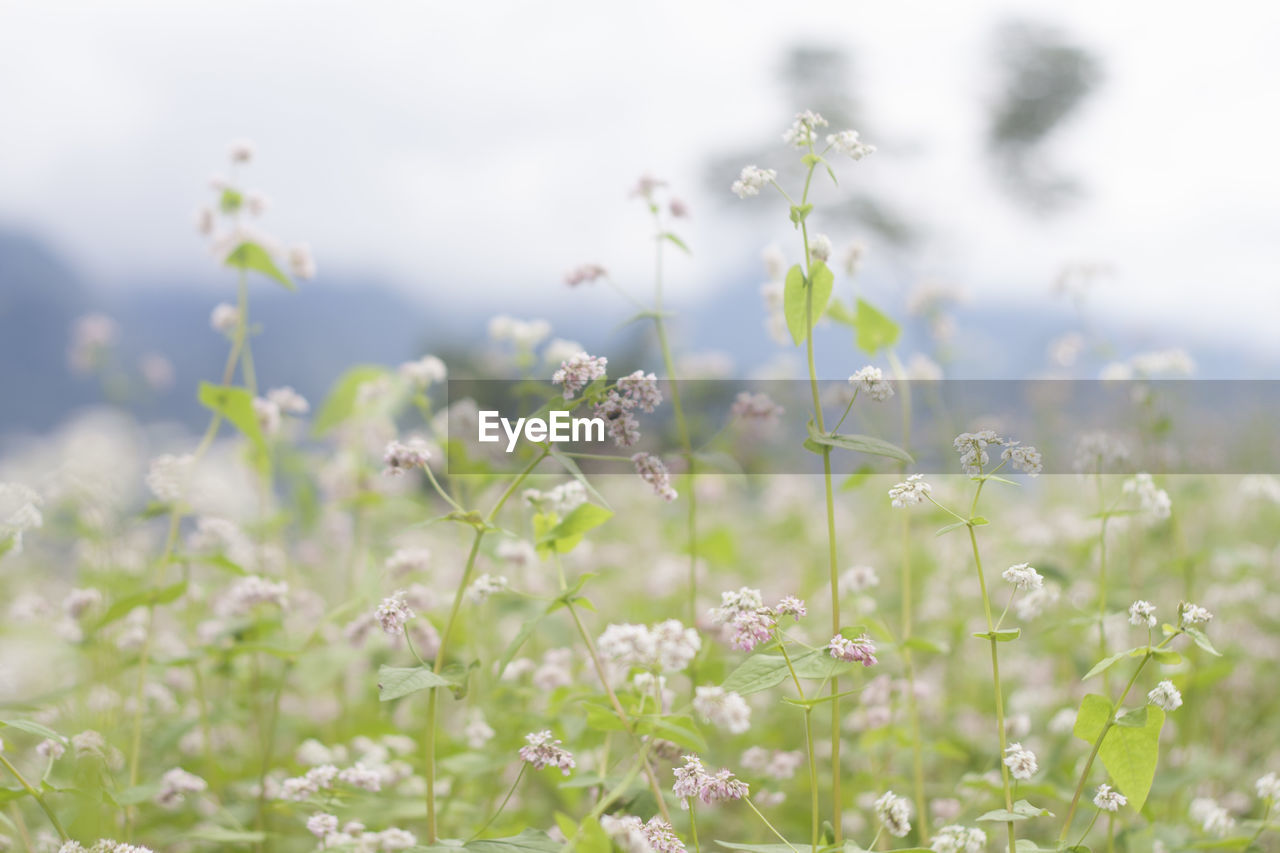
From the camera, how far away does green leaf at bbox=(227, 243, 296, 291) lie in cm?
132

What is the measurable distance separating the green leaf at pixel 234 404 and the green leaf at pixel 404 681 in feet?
1.89

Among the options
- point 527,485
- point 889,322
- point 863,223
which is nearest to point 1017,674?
point 889,322

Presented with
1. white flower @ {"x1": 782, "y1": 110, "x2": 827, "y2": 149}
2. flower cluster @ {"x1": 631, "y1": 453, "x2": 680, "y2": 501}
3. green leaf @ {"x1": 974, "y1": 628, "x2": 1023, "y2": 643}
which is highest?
white flower @ {"x1": 782, "y1": 110, "x2": 827, "y2": 149}

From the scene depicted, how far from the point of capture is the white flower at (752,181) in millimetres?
862

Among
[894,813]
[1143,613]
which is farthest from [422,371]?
[1143,613]

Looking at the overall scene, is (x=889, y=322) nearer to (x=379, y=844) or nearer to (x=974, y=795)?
(x=974, y=795)

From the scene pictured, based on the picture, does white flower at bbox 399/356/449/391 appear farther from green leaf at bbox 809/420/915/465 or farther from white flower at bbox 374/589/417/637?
green leaf at bbox 809/420/915/465

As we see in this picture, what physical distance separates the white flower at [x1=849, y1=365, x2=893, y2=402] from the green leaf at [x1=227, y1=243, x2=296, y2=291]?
2.94 ft

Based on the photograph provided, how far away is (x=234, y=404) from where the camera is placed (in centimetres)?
125

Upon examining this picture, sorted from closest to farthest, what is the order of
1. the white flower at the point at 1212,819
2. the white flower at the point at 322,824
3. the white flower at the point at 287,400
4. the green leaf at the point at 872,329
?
the white flower at the point at 322,824 < the white flower at the point at 1212,819 < the green leaf at the point at 872,329 < the white flower at the point at 287,400

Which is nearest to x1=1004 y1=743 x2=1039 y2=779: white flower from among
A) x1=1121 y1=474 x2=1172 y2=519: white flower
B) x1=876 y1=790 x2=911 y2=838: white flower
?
x1=876 y1=790 x2=911 y2=838: white flower

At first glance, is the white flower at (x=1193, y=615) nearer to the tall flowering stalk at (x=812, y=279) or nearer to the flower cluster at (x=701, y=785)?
the tall flowering stalk at (x=812, y=279)

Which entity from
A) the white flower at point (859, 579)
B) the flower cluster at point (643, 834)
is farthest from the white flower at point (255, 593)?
the white flower at point (859, 579)

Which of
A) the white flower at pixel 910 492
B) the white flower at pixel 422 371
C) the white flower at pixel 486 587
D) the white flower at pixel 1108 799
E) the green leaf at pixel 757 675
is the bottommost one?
the white flower at pixel 1108 799
